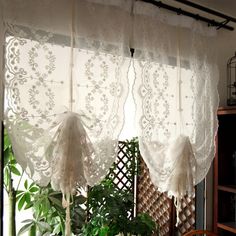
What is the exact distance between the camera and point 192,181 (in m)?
1.64

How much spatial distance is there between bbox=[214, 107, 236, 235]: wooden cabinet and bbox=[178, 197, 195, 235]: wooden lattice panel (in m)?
0.21

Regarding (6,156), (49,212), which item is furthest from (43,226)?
(6,156)

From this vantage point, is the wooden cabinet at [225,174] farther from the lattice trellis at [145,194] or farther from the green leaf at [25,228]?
the green leaf at [25,228]

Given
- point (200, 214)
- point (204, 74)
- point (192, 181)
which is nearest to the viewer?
point (192, 181)

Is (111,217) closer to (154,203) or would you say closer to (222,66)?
(154,203)

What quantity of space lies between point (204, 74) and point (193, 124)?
12.9 inches

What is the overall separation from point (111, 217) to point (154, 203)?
0.86 meters

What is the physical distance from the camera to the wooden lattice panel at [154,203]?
2.17 meters

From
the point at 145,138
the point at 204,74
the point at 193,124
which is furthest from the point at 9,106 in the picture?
the point at 204,74

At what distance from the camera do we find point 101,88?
4.53 ft

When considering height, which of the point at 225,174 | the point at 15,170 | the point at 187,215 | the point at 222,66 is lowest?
the point at 187,215

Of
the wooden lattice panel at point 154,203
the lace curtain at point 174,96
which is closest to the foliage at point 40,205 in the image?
the lace curtain at point 174,96

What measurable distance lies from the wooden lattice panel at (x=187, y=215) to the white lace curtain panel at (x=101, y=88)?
0.47 metres

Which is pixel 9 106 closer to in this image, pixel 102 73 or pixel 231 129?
pixel 102 73
